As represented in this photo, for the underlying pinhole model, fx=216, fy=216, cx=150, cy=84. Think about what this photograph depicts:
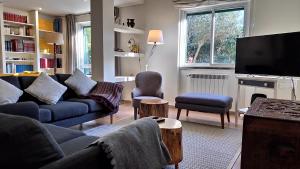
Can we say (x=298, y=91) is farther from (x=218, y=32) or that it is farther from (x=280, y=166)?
(x=280, y=166)

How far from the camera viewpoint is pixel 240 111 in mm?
3643

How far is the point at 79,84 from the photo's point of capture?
11.5 feet

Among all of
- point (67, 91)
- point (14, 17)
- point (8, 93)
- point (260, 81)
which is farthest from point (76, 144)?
point (14, 17)

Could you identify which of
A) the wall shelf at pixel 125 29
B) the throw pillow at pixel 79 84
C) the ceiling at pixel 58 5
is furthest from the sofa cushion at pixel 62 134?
the ceiling at pixel 58 5

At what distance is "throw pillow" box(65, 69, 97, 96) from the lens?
11.5 feet

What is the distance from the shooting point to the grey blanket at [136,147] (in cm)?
102

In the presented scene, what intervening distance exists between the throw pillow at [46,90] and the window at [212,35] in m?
2.81

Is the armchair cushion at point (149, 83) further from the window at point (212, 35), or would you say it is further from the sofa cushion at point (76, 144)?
the sofa cushion at point (76, 144)

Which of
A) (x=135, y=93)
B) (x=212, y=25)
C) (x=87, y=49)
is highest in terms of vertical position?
(x=212, y=25)

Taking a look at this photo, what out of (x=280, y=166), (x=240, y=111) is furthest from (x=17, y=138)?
(x=240, y=111)

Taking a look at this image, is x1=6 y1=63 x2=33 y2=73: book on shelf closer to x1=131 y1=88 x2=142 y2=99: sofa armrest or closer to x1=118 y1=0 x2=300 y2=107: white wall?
x1=118 y1=0 x2=300 y2=107: white wall

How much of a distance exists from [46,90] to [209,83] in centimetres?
305

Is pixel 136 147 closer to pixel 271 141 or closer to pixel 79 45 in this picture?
pixel 271 141

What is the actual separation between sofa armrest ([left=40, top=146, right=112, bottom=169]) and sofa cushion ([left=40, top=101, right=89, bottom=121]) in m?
1.97
